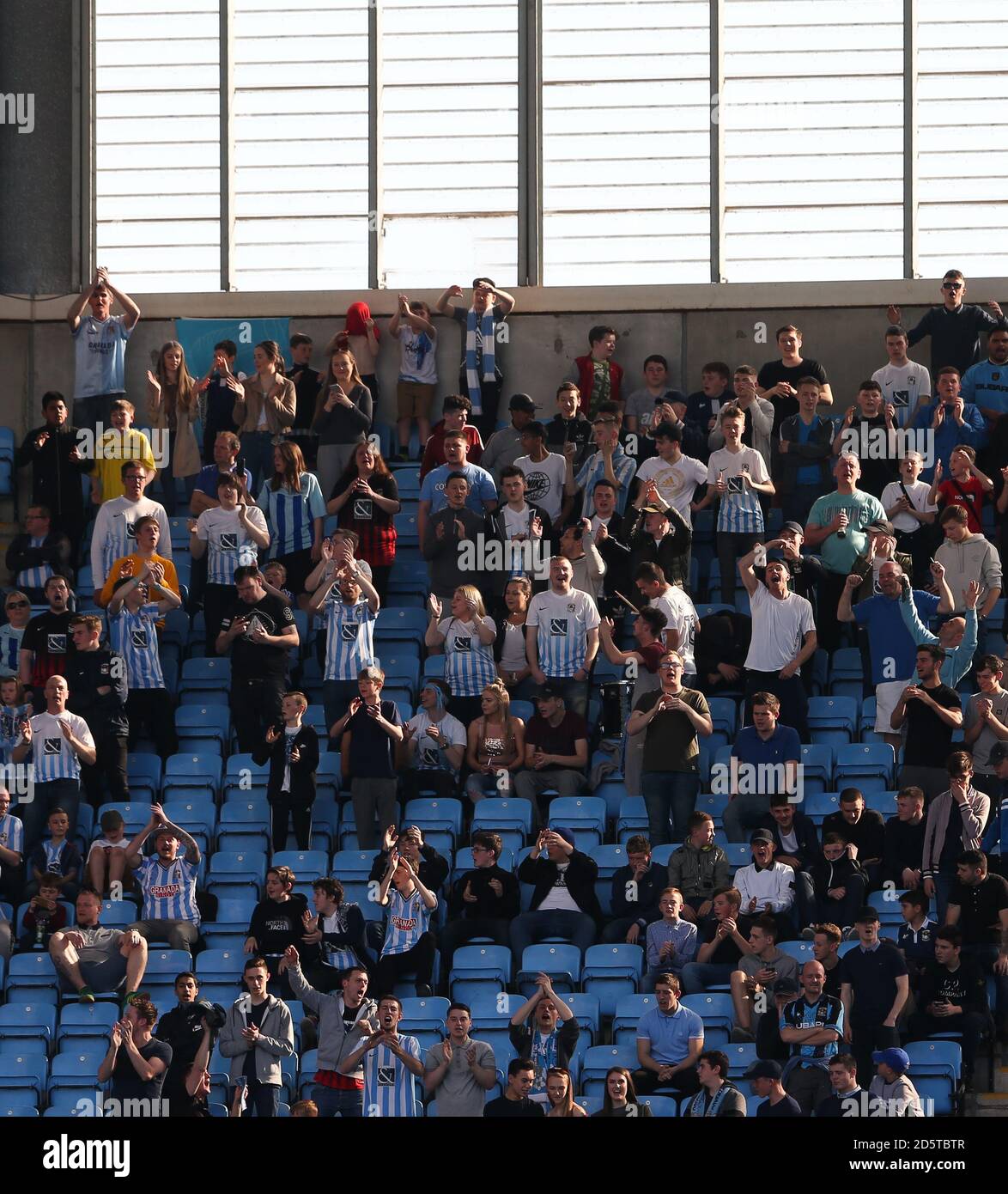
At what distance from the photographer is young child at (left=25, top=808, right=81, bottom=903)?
18734 millimetres

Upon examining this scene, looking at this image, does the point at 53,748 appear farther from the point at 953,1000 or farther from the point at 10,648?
the point at 953,1000

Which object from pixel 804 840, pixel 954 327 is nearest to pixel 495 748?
pixel 804 840

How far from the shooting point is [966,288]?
23.4 metres

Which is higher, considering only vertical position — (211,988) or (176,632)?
(176,632)

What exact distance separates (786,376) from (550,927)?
6.26m

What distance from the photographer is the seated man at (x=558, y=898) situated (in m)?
17.9

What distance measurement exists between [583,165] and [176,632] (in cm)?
640

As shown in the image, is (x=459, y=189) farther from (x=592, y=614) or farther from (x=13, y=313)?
(x=592, y=614)

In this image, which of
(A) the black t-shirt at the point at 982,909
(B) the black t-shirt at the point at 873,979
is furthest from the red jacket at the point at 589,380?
(B) the black t-shirt at the point at 873,979

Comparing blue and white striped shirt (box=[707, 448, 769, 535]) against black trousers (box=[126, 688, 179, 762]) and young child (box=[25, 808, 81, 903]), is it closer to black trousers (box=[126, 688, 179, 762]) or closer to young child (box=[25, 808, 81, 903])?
black trousers (box=[126, 688, 179, 762])

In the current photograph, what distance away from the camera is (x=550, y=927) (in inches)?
709

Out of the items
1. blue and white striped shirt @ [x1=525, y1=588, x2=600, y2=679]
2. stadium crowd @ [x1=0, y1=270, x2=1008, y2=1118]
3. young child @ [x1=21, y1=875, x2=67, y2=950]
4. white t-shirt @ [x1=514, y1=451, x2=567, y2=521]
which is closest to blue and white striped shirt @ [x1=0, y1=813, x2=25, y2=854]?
stadium crowd @ [x1=0, y1=270, x2=1008, y2=1118]
